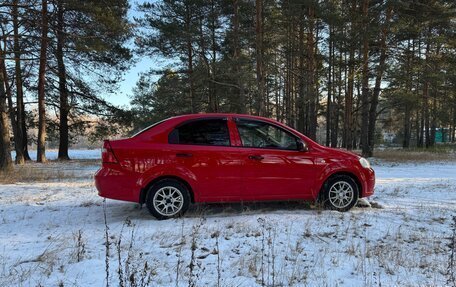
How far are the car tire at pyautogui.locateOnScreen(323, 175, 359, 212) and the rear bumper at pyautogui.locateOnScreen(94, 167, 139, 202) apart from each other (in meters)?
3.24

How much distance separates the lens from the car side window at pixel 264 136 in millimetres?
6406

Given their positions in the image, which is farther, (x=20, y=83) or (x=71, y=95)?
(x=71, y=95)

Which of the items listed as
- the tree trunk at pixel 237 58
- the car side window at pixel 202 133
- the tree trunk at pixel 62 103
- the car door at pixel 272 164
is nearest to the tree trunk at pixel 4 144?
the tree trunk at pixel 62 103

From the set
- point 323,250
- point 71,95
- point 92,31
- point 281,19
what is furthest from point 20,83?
point 323,250

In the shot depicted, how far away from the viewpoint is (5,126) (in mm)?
12508

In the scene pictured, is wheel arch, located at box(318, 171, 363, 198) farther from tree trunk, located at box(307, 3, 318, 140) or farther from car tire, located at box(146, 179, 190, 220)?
tree trunk, located at box(307, 3, 318, 140)

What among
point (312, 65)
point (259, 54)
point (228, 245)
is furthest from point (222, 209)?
point (312, 65)

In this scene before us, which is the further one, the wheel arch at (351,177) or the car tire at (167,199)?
the wheel arch at (351,177)

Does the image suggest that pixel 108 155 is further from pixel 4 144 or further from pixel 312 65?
pixel 312 65

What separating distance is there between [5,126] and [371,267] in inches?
486

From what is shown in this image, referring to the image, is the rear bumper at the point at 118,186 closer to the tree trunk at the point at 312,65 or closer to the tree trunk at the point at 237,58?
the tree trunk at the point at 237,58

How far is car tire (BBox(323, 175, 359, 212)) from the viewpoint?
659 centimetres

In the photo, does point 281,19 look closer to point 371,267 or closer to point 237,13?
point 237,13

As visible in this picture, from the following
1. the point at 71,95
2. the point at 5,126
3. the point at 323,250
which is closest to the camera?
the point at 323,250
